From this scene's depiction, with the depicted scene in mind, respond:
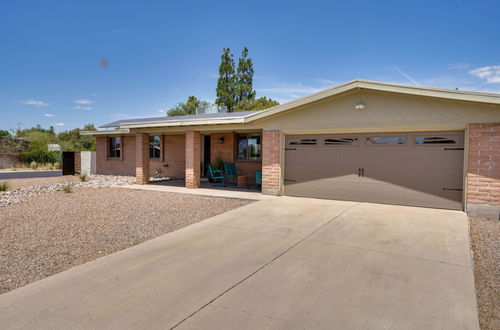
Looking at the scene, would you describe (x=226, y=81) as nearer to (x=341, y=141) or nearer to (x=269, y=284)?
(x=341, y=141)

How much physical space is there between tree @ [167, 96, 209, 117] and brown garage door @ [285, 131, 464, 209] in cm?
3526

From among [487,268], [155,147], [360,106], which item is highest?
[360,106]

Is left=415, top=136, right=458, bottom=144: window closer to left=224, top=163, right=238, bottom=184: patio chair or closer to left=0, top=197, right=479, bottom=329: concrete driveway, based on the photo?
left=0, top=197, right=479, bottom=329: concrete driveway

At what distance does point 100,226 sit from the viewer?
657cm

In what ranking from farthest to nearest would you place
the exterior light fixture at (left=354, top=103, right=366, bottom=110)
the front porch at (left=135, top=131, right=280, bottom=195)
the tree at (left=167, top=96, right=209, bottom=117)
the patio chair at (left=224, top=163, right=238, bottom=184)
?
the tree at (left=167, top=96, right=209, bottom=117), the patio chair at (left=224, top=163, right=238, bottom=184), the front porch at (left=135, top=131, right=280, bottom=195), the exterior light fixture at (left=354, top=103, right=366, bottom=110)

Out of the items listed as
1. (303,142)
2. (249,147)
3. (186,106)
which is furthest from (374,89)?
(186,106)

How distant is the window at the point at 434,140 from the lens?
788cm

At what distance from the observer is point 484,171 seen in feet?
23.9

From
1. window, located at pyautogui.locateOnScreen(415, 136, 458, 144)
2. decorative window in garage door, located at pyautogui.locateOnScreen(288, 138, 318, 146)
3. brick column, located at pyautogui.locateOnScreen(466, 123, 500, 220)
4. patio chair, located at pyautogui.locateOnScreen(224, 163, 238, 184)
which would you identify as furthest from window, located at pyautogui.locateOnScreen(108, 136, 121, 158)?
brick column, located at pyautogui.locateOnScreen(466, 123, 500, 220)

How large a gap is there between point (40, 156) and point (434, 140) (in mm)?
30880

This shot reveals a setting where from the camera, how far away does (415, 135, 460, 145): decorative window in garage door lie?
308 inches

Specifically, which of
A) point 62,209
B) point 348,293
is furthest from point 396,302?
point 62,209

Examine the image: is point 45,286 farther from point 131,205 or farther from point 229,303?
point 131,205

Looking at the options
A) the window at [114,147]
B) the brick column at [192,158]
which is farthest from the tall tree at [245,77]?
the brick column at [192,158]
